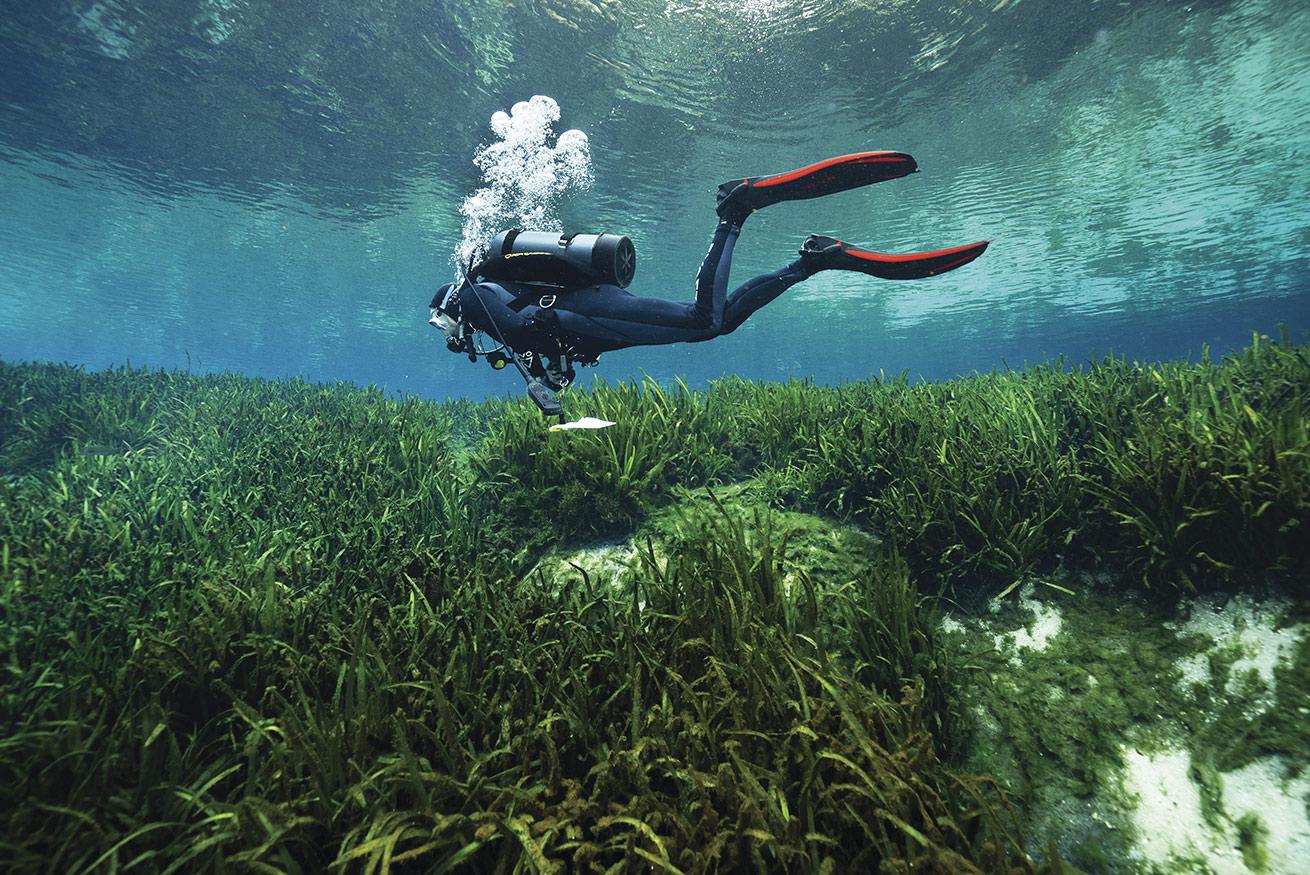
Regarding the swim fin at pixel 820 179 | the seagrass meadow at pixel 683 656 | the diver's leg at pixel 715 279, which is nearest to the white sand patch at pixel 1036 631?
the seagrass meadow at pixel 683 656

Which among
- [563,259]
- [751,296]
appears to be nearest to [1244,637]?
[751,296]

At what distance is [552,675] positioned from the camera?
7.79 ft

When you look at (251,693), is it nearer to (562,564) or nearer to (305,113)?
(562,564)

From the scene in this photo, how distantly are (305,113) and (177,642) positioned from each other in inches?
731

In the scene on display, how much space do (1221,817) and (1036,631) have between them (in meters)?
1.15

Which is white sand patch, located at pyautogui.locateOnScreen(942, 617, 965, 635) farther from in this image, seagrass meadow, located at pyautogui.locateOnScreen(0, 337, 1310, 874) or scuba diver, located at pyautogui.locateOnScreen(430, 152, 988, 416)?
scuba diver, located at pyautogui.locateOnScreen(430, 152, 988, 416)

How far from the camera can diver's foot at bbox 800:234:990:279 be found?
15.1 feet

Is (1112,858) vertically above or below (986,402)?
below

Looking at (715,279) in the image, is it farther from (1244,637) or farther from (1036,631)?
(1244,637)

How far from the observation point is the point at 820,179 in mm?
4473

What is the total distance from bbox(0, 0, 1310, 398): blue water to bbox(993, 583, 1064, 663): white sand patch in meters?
5.01

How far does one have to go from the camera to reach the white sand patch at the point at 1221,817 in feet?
6.56

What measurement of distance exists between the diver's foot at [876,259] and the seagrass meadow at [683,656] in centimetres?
141

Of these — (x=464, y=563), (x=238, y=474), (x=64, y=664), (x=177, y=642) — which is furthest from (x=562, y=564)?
(x=238, y=474)
